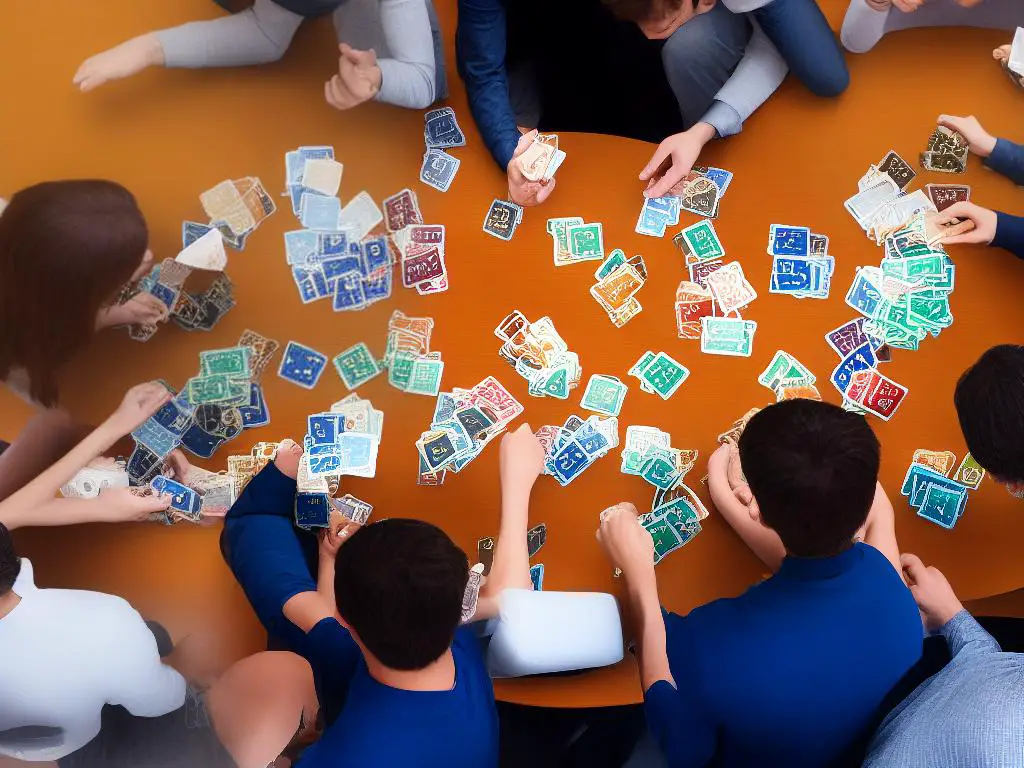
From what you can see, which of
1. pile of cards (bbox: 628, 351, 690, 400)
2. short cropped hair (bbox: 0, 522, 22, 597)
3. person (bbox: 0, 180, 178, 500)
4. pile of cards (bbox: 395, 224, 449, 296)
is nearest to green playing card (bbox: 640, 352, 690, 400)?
pile of cards (bbox: 628, 351, 690, 400)

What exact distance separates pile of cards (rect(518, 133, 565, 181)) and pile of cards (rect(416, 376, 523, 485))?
0.49m

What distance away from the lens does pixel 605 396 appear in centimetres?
191

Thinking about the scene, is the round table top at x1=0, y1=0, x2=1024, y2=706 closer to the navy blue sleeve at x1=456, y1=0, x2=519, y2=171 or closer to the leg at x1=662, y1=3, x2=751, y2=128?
the navy blue sleeve at x1=456, y1=0, x2=519, y2=171

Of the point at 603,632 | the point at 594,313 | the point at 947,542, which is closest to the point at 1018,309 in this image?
the point at 947,542

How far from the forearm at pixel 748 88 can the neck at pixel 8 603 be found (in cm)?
184

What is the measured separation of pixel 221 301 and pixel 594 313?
850 mm

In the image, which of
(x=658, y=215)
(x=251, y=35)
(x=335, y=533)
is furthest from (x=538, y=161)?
(x=335, y=533)

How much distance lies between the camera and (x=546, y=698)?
A: 1.81m

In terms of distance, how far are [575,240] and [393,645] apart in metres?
1.02

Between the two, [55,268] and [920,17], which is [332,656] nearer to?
[55,268]

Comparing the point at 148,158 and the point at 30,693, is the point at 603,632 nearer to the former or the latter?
the point at 30,693

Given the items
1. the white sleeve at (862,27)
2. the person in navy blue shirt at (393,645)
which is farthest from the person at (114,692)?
the white sleeve at (862,27)

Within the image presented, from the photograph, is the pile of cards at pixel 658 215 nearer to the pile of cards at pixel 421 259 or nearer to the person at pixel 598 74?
the person at pixel 598 74

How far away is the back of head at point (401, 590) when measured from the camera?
1511mm
